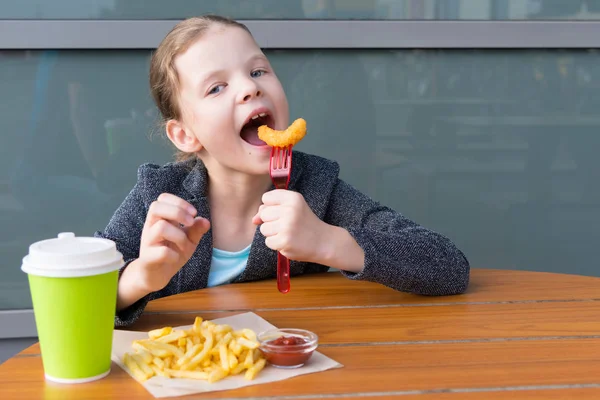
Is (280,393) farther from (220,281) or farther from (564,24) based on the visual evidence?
(564,24)

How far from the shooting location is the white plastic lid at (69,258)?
1046 mm

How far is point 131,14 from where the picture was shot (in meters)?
2.63

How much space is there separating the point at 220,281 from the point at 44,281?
0.85 meters

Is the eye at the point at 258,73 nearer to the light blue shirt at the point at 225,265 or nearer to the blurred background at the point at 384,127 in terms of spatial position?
the light blue shirt at the point at 225,265

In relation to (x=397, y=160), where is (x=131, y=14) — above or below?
above

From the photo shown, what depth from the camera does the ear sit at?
78.3 inches

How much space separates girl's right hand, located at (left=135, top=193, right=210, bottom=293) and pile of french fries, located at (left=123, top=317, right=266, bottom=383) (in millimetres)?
181

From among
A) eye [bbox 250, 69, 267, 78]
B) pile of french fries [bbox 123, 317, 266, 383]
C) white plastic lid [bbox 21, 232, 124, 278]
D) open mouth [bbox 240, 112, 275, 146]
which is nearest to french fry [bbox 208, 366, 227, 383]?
pile of french fries [bbox 123, 317, 266, 383]

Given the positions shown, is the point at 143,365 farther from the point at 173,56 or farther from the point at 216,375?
the point at 173,56

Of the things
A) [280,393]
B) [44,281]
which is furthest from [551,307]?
[44,281]

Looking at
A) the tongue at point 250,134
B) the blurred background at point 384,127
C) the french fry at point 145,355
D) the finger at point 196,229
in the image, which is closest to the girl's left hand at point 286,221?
the finger at point 196,229

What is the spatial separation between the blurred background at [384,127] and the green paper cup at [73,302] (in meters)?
1.65

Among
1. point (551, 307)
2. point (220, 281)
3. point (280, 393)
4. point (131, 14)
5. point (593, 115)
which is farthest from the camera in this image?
point (593, 115)

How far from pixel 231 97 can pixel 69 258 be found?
0.78 meters
